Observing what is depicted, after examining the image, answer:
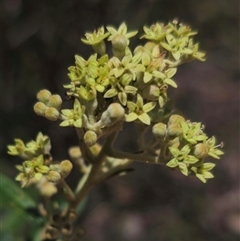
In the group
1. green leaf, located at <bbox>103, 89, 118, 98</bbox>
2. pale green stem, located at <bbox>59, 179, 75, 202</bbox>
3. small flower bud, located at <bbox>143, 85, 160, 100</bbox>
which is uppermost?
small flower bud, located at <bbox>143, 85, 160, 100</bbox>

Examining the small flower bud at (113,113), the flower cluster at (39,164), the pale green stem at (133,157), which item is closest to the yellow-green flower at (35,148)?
the flower cluster at (39,164)

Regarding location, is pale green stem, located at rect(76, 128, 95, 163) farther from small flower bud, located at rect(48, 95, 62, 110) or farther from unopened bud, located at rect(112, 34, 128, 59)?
unopened bud, located at rect(112, 34, 128, 59)

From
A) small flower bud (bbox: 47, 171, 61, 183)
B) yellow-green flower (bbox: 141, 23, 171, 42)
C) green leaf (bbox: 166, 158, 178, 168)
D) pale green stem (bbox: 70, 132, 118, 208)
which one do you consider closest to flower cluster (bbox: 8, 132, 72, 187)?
small flower bud (bbox: 47, 171, 61, 183)

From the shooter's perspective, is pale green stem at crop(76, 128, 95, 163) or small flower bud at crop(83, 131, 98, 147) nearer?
small flower bud at crop(83, 131, 98, 147)

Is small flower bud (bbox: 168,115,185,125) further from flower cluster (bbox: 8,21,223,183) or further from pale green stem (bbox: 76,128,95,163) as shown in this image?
pale green stem (bbox: 76,128,95,163)

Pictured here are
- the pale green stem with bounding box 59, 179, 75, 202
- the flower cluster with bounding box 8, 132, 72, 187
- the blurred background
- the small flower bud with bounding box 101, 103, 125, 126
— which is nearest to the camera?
the small flower bud with bounding box 101, 103, 125, 126

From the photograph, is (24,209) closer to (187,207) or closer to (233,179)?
(187,207)

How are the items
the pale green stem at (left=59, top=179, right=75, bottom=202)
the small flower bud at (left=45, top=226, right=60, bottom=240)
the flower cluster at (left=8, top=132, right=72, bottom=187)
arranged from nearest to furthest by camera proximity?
the flower cluster at (left=8, top=132, right=72, bottom=187), the pale green stem at (left=59, top=179, right=75, bottom=202), the small flower bud at (left=45, top=226, right=60, bottom=240)

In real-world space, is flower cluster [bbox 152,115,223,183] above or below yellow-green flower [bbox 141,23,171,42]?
below

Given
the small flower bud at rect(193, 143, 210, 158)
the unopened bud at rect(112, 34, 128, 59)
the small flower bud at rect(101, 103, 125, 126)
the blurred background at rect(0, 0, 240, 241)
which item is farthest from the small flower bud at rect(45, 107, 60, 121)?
Result: the blurred background at rect(0, 0, 240, 241)
